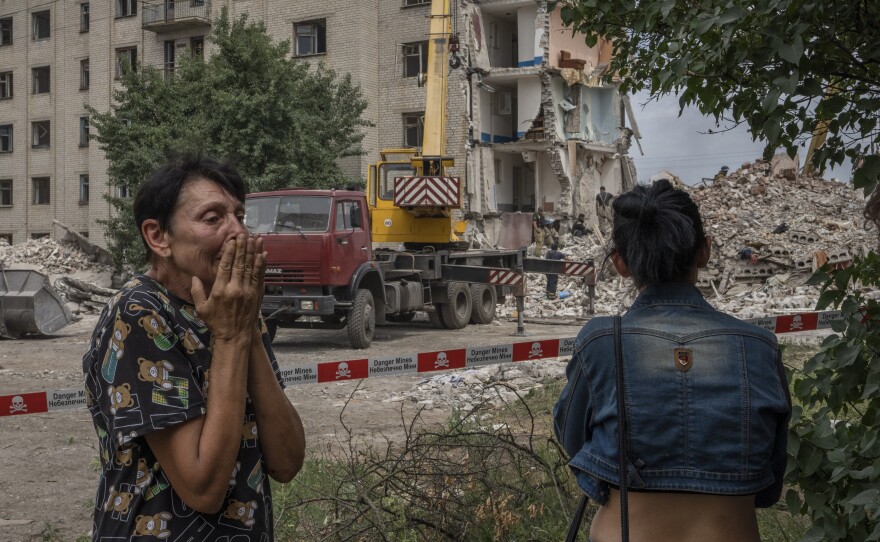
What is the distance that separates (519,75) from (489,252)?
50.1ft

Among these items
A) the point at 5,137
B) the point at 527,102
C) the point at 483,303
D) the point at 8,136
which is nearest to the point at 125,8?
the point at 8,136

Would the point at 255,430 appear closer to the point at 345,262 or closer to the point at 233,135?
the point at 345,262

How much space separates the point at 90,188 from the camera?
40.3 meters

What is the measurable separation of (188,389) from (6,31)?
47934 mm

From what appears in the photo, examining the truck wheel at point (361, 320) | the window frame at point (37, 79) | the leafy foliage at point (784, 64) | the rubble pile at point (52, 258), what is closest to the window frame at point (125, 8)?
the window frame at point (37, 79)

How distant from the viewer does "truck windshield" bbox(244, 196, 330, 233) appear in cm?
1524

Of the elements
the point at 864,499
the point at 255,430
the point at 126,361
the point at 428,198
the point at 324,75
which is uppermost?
the point at 324,75

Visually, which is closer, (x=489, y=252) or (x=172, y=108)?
(x=489, y=252)

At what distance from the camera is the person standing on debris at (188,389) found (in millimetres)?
2055

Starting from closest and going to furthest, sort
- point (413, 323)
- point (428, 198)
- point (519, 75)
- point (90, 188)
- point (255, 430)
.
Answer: point (255, 430) → point (428, 198) → point (413, 323) → point (519, 75) → point (90, 188)

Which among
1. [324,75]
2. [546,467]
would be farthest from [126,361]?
[324,75]

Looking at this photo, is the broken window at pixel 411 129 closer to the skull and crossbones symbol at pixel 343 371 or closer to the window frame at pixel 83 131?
the window frame at pixel 83 131

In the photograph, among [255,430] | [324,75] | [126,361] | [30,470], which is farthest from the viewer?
[324,75]

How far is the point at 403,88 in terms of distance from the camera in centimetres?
3406
